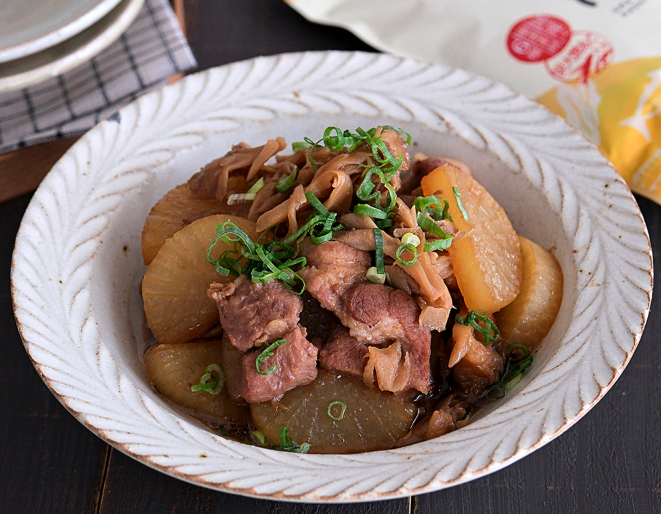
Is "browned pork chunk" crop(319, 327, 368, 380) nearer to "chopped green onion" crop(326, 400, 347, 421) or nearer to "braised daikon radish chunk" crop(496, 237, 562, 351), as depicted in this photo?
"chopped green onion" crop(326, 400, 347, 421)

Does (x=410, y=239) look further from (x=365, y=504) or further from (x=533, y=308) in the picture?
(x=365, y=504)

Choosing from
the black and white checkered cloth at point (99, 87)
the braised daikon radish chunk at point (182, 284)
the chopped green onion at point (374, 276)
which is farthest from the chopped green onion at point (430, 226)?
the black and white checkered cloth at point (99, 87)

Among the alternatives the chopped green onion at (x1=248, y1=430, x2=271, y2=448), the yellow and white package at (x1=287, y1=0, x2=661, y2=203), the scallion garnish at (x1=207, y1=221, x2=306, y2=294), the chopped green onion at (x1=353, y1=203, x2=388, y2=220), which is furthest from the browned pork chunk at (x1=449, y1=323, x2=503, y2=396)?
the yellow and white package at (x1=287, y1=0, x2=661, y2=203)

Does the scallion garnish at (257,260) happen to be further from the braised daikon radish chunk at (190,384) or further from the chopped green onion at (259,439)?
the chopped green onion at (259,439)

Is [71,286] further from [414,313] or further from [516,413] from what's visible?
[516,413]

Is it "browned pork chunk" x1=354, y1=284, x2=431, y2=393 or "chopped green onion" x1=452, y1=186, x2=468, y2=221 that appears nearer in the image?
"browned pork chunk" x1=354, y1=284, x2=431, y2=393
